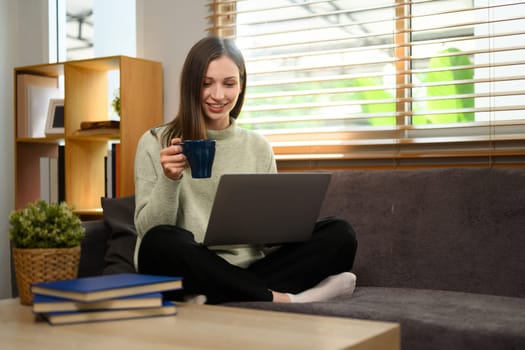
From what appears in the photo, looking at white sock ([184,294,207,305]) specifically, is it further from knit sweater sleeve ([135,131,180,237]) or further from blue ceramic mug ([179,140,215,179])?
blue ceramic mug ([179,140,215,179])

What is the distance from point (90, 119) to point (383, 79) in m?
1.50

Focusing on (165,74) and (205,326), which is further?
(165,74)

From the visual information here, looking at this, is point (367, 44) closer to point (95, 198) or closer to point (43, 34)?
point (95, 198)

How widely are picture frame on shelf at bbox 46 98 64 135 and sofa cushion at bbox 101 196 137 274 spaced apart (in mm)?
1103

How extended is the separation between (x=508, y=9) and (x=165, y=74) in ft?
5.34

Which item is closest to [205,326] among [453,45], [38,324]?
[38,324]

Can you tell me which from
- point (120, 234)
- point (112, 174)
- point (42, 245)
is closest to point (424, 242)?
point (120, 234)

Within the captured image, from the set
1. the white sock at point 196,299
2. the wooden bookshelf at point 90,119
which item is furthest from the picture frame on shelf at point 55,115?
the white sock at point 196,299

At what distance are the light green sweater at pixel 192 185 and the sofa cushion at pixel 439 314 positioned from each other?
14.2 inches

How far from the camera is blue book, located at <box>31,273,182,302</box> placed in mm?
1405

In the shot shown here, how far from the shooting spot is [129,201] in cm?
293

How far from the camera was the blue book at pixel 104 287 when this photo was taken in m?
1.41

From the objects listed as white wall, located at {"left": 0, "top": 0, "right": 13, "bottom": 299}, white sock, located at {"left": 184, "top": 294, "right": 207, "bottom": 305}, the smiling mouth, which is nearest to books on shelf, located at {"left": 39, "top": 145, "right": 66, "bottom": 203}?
white wall, located at {"left": 0, "top": 0, "right": 13, "bottom": 299}

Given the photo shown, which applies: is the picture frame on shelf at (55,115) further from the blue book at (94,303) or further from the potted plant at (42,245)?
the blue book at (94,303)
